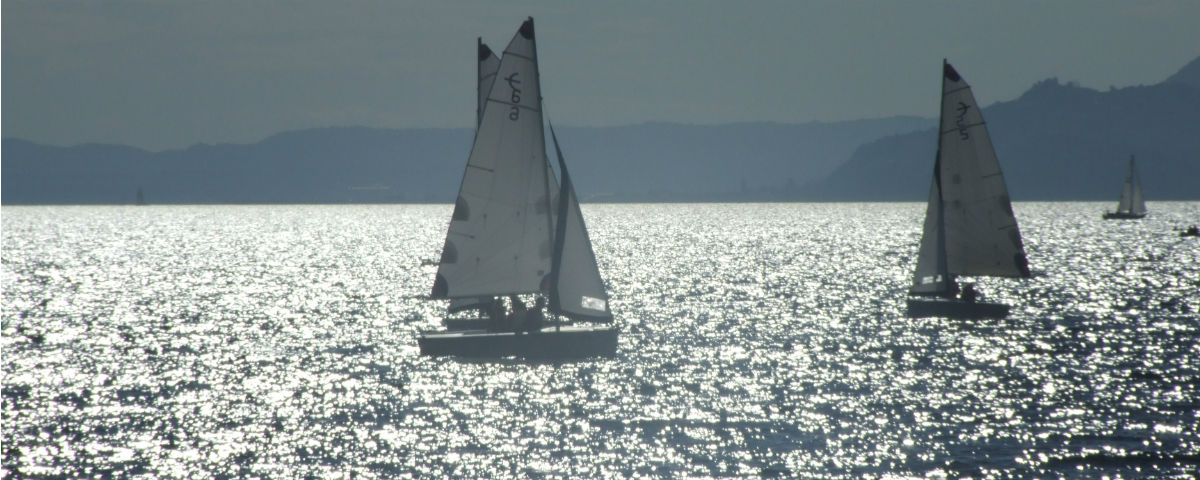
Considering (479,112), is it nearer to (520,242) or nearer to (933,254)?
(520,242)

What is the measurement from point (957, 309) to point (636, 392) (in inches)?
871

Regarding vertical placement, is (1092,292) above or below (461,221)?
below

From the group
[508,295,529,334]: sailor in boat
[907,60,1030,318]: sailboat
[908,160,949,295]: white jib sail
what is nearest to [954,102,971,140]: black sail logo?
[907,60,1030,318]: sailboat

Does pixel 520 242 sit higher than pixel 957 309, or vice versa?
pixel 520 242

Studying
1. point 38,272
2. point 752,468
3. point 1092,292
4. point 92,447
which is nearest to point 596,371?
point 752,468

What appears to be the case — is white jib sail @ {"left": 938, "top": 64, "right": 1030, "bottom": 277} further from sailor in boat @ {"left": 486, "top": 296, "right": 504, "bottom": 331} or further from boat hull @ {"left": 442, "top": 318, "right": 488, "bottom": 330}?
boat hull @ {"left": 442, "top": 318, "right": 488, "bottom": 330}

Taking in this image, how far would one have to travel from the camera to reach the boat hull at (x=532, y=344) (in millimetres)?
43375

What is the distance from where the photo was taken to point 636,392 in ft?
135

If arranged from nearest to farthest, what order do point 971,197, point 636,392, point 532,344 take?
1. point 636,392
2. point 532,344
3. point 971,197

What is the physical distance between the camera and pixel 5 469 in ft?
100

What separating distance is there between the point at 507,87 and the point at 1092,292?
53.5 m

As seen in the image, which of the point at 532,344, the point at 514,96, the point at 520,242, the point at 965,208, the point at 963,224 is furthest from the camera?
the point at 963,224

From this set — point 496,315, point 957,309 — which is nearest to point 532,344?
point 496,315

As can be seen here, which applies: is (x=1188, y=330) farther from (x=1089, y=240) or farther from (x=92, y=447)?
(x=1089, y=240)
